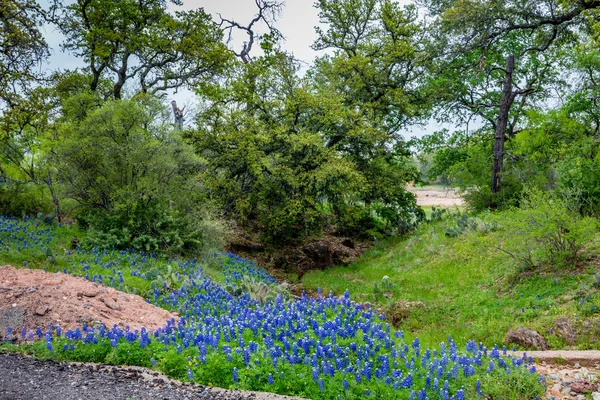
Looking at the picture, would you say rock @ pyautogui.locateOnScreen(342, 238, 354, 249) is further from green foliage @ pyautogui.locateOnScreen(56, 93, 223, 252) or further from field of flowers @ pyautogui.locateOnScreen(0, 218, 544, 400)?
field of flowers @ pyautogui.locateOnScreen(0, 218, 544, 400)

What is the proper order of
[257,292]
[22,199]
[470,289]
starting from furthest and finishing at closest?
[22,199] < [470,289] < [257,292]

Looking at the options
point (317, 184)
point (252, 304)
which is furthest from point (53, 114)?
point (252, 304)

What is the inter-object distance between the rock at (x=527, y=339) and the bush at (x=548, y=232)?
298cm

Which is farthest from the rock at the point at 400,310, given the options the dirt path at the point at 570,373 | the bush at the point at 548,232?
the dirt path at the point at 570,373

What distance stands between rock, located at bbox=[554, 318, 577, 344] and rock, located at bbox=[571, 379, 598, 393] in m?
2.86

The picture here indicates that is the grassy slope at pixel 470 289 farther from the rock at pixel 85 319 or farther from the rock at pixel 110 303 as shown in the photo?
the rock at pixel 85 319

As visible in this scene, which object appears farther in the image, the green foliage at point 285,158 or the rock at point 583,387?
the green foliage at point 285,158

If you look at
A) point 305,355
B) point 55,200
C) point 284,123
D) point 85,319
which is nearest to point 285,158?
point 284,123

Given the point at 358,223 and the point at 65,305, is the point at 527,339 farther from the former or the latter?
the point at 358,223

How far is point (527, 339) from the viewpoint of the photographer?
8047 mm

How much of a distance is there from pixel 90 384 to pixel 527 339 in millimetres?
6782

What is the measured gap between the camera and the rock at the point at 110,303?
7545 millimetres

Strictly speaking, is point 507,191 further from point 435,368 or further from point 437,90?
point 435,368

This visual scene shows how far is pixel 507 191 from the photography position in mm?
18797
